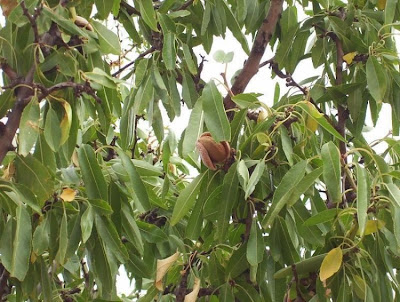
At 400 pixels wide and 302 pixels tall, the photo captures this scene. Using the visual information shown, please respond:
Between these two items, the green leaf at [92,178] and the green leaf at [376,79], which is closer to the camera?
the green leaf at [92,178]

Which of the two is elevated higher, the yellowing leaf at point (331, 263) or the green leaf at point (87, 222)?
the green leaf at point (87, 222)

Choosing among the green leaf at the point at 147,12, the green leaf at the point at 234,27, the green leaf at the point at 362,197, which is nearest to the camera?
the green leaf at the point at 362,197

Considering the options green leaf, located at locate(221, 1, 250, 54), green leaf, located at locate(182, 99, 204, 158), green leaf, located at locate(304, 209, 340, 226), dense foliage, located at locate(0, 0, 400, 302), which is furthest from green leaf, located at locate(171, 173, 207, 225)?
green leaf, located at locate(221, 1, 250, 54)

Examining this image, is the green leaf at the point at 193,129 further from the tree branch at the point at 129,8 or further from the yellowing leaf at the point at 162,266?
the tree branch at the point at 129,8

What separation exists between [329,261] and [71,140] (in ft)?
1.71

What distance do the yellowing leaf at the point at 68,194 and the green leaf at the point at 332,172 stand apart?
0.44 meters

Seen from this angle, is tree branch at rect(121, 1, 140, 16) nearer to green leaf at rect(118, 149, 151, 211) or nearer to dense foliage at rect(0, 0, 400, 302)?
dense foliage at rect(0, 0, 400, 302)

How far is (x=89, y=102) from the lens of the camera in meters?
1.45

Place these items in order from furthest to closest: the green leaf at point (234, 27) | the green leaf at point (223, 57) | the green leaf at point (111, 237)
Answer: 1. the green leaf at point (234, 27)
2. the green leaf at point (223, 57)
3. the green leaf at point (111, 237)

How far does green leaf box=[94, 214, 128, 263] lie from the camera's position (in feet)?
4.19

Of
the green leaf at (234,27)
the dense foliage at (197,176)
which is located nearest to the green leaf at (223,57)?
the dense foliage at (197,176)

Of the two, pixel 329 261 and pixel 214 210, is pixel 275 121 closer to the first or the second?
pixel 214 210

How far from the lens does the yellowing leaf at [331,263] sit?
116 centimetres

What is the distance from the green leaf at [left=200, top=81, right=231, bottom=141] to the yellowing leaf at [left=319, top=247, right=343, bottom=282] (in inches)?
10.0
